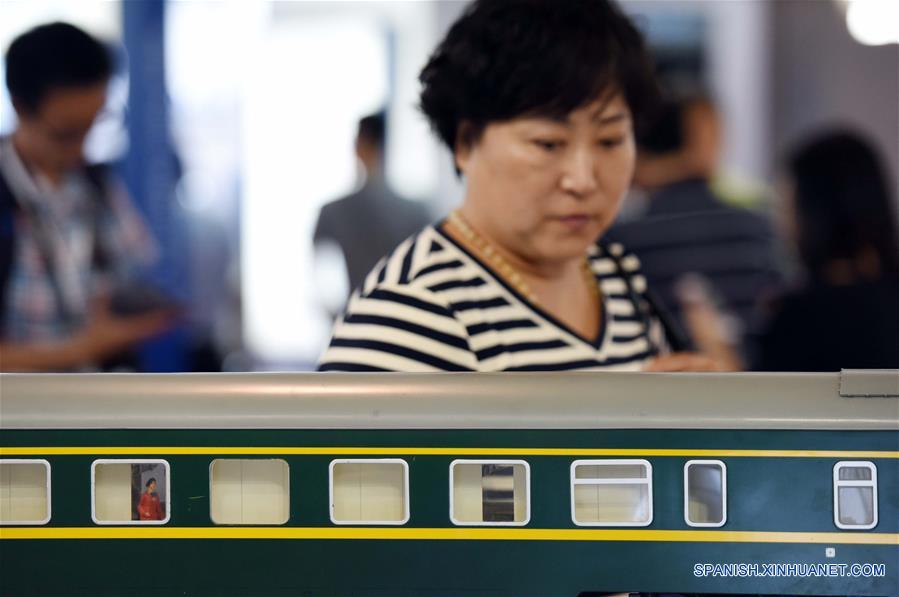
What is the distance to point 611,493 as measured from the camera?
1029mm

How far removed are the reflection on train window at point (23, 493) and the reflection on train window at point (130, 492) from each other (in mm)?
48

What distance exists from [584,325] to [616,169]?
199 millimetres

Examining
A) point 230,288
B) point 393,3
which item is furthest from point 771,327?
point 393,3

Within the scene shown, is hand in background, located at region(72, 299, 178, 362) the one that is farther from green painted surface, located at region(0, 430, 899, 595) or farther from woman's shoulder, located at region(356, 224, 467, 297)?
green painted surface, located at region(0, 430, 899, 595)

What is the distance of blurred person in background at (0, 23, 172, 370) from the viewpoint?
218cm

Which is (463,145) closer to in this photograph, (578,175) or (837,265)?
(578,175)

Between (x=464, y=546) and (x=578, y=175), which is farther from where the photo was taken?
(x=578, y=175)

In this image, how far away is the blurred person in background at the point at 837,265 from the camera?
2248 millimetres

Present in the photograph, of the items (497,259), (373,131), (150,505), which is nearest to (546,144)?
(497,259)

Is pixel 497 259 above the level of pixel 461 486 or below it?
above

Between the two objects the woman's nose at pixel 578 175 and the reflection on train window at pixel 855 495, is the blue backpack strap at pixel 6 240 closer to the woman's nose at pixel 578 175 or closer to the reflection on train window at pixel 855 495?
the woman's nose at pixel 578 175

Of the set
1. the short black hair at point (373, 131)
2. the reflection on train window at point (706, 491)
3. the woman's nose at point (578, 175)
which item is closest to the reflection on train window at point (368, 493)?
the reflection on train window at point (706, 491)

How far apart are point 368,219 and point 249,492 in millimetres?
3099

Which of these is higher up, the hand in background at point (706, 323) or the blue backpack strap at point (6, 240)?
the blue backpack strap at point (6, 240)
